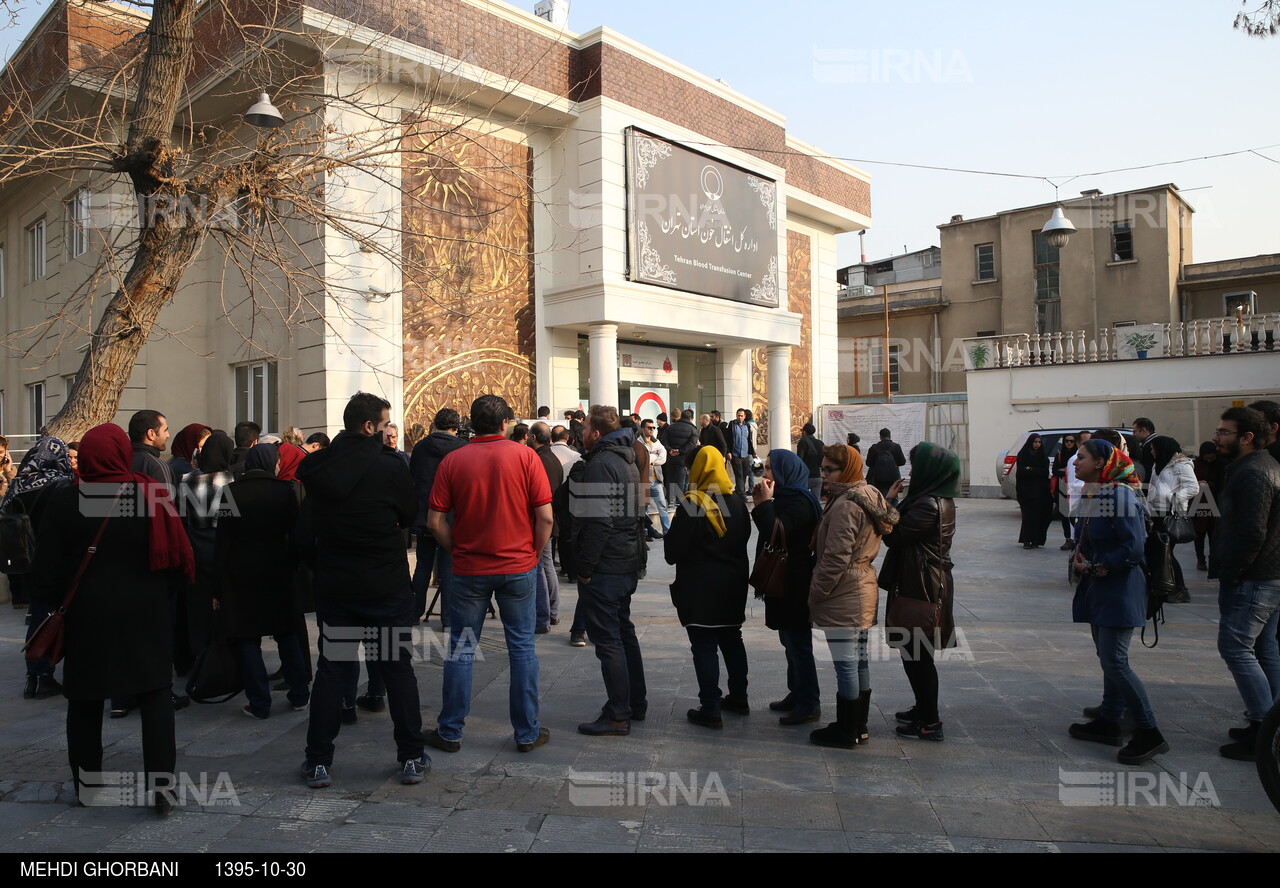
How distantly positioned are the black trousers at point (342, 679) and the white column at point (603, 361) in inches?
461

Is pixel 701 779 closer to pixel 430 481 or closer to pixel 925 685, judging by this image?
pixel 925 685

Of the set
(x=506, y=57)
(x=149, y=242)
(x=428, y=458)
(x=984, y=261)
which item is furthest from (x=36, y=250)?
(x=984, y=261)

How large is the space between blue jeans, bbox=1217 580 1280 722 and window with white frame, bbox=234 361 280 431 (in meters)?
13.4

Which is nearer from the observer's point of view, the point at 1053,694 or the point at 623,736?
the point at 623,736

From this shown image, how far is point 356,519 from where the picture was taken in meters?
4.12

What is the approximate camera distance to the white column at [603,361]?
51.6ft

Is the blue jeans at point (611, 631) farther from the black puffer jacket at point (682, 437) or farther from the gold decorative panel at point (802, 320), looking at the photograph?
the gold decorative panel at point (802, 320)

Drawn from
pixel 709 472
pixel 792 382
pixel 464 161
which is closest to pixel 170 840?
pixel 709 472

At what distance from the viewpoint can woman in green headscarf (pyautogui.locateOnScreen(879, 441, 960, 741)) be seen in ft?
14.9

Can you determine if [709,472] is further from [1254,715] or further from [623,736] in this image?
[1254,715]

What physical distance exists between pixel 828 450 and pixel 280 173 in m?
5.64

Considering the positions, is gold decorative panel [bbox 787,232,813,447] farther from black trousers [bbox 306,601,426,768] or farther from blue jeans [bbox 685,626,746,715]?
black trousers [bbox 306,601,426,768]

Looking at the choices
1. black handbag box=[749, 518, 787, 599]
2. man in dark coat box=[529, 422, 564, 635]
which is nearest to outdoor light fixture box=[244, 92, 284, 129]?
man in dark coat box=[529, 422, 564, 635]

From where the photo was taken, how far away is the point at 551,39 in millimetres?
15469
